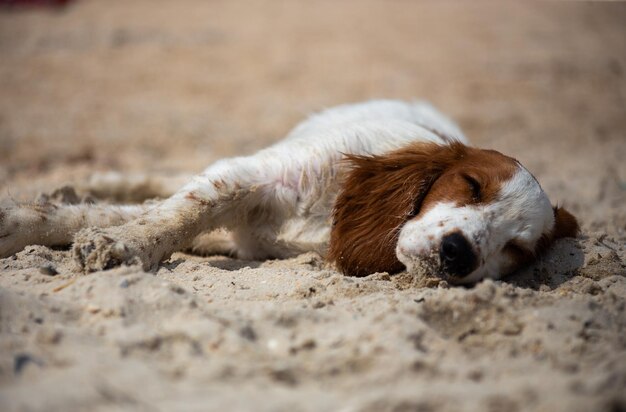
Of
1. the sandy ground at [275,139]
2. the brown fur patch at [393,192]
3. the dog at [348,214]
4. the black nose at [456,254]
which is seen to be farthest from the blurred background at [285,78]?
the black nose at [456,254]

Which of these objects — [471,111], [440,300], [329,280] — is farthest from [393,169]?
[471,111]

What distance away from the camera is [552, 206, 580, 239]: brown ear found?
3.41m

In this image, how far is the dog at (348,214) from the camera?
9.44 ft

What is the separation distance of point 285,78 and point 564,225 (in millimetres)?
6130

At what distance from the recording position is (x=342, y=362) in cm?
209

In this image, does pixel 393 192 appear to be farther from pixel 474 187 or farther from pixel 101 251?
pixel 101 251

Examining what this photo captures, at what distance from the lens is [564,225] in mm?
3451

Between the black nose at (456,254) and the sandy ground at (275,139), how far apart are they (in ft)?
0.71

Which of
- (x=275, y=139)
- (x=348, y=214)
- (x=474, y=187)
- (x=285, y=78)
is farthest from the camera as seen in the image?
(x=285, y=78)

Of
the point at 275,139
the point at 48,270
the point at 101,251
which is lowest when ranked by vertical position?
the point at 275,139

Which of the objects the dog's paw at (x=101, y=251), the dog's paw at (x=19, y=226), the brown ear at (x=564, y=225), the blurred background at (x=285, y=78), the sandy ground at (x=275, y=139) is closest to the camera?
the sandy ground at (x=275, y=139)

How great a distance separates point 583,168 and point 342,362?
5083mm

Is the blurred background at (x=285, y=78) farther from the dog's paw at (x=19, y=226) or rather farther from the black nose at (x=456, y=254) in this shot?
the black nose at (x=456, y=254)

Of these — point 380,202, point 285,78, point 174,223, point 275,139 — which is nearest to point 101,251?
point 174,223
